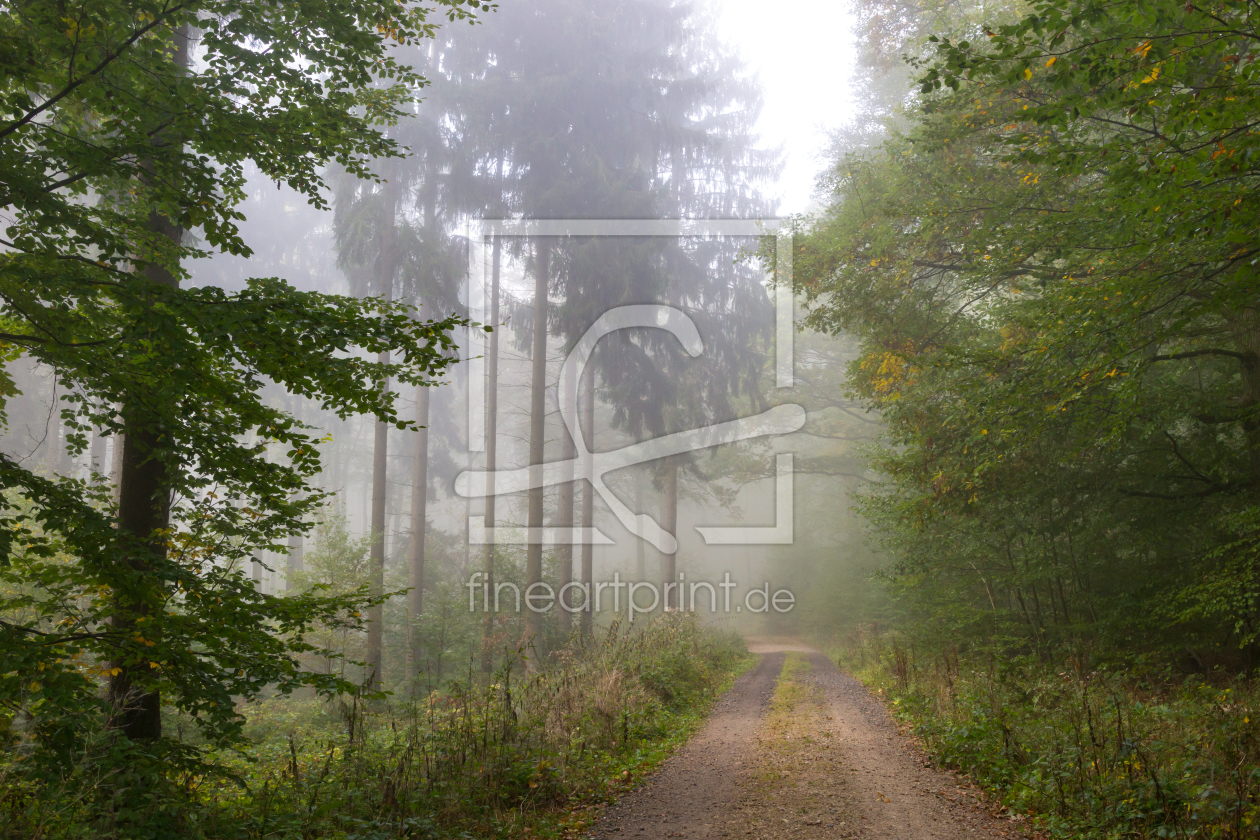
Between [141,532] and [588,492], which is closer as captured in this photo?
[141,532]

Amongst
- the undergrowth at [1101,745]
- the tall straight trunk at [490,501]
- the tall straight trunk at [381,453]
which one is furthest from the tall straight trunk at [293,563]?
the undergrowth at [1101,745]

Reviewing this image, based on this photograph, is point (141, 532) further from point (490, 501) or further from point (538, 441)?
point (490, 501)

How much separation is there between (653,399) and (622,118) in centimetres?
731

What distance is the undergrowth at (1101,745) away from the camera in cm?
456

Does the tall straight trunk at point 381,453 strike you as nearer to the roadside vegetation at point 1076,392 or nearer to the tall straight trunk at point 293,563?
the tall straight trunk at point 293,563

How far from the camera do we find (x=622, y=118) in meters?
18.1

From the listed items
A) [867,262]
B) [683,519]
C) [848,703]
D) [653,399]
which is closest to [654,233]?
[653,399]

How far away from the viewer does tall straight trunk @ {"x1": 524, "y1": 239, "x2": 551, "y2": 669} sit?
16.7m

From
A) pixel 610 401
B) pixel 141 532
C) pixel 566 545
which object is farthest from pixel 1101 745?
pixel 610 401

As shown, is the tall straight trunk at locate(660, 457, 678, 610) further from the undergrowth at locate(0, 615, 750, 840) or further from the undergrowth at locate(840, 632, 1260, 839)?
the undergrowth at locate(840, 632, 1260, 839)

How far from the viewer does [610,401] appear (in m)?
19.6

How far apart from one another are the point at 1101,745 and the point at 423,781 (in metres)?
5.05

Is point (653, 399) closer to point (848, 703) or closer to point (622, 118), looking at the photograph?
point (622, 118)

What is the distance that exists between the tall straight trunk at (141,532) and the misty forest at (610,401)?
6 centimetres
